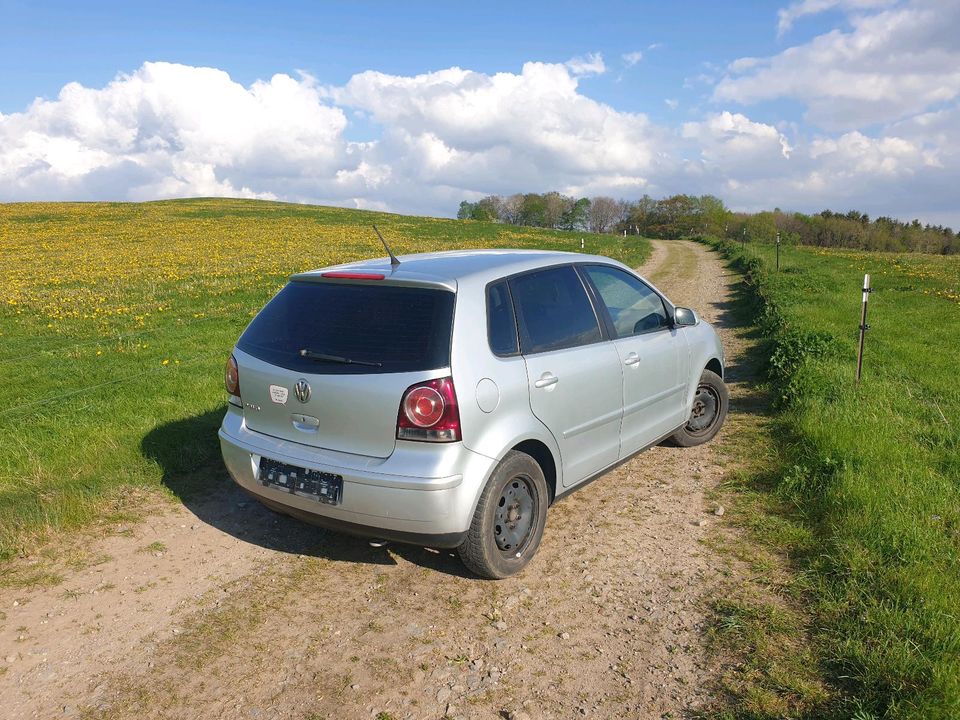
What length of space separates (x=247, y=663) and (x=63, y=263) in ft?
77.1

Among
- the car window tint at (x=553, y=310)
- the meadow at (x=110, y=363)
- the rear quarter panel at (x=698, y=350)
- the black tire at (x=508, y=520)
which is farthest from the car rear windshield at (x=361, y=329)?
the rear quarter panel at (x=698, y=350)

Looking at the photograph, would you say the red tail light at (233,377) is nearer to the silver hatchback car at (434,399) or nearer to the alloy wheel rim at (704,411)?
the silver hatchback car at (434,399)

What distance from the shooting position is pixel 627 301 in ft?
16.0

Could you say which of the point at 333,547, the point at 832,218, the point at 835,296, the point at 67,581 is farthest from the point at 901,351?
the point at 832,218

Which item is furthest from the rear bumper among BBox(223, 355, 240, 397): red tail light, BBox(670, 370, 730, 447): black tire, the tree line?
the tree line

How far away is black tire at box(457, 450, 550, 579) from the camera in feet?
11.4

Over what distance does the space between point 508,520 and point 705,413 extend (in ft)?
9.36

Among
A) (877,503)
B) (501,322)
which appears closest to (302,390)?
(501,322)

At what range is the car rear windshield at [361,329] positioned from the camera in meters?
3.37

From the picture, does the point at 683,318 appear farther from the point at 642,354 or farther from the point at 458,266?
the point at 458,266

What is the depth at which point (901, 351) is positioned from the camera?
9.07 metres

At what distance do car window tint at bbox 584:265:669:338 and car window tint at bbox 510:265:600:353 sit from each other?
0.79ft

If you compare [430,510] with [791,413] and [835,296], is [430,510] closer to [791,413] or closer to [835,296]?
[791,413]

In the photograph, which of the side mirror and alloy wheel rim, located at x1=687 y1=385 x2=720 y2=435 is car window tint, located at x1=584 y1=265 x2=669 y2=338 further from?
alloy wheel rim, located at x1=687 y1=385 x2=720 y2=435
